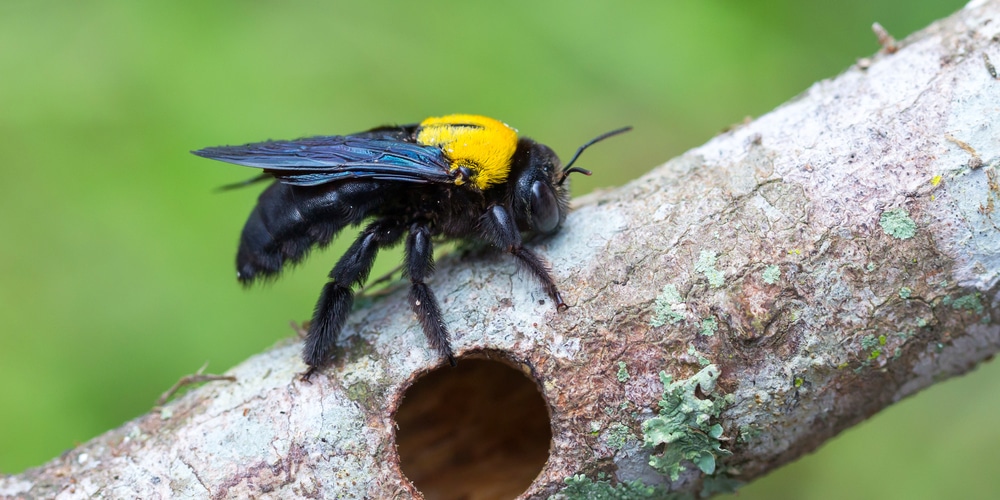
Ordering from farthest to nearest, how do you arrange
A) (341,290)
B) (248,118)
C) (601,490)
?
(248,118) → (341,290) → (601,490)

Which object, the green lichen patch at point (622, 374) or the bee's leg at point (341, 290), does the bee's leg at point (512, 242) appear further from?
the bee's leg at point (341, 290)

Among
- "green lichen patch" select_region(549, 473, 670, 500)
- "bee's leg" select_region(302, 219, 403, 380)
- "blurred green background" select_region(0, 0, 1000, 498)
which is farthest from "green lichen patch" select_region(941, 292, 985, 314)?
"blurred green background" select_region(0, 0, 1000, 498)

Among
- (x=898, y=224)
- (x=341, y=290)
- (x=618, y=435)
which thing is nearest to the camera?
(x=898, y=224)

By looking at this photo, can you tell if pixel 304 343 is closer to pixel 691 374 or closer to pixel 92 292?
pixel 691 374

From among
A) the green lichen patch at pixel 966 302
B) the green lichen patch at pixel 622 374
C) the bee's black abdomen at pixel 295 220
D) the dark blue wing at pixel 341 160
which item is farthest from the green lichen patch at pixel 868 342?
the bee's black abdomen at pixel 295 220

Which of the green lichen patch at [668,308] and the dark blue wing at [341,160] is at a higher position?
the dark blue wing at [341,160]

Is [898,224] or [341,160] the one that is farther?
[341,160]

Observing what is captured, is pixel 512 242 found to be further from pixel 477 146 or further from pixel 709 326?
pixel 709 326

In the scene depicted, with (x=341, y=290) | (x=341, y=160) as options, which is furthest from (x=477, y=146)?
(x=341, y=290)
